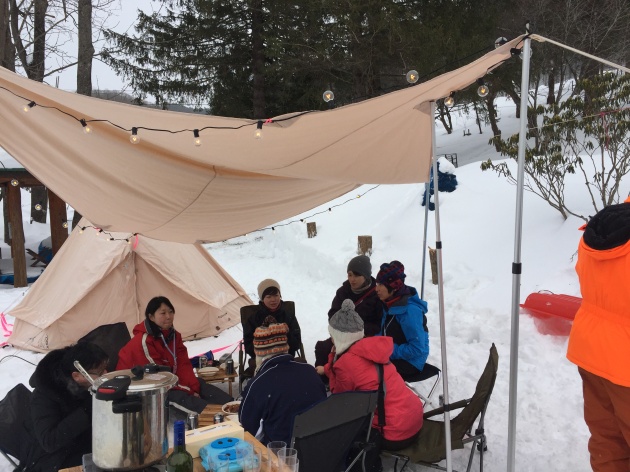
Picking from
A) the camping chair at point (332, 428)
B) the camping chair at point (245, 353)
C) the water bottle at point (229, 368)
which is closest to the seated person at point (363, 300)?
the camping chair at point (245, 353)

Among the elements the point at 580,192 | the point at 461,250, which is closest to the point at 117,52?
the point at 461,250

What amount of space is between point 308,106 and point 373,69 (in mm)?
2931

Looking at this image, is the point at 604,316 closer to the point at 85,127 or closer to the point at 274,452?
the point at 274,452

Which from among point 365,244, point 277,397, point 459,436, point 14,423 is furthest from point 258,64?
point 459,436

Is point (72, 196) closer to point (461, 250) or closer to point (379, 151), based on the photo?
point (379, 151)

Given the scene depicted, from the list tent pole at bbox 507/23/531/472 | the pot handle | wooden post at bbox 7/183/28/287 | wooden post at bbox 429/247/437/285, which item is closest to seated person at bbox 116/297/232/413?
the pot handle

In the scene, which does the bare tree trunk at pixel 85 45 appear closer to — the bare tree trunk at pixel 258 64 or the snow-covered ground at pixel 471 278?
the snow-covered ground at pixel 471 278

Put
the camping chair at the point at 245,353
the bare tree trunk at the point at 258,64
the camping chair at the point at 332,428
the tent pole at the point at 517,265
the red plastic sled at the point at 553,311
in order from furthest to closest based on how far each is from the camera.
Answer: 1. the bare tree trunk at the point at 258,64
2. the red plastic sled at the point at 553,311
3. the camping chair at the point at 245,353
4. the camping chair at the point at 332,428
5. the tent pole at the point at 517,265

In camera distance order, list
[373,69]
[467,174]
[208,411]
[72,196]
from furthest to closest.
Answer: [373,69] → [467,174] → [208,411] → [72,196]

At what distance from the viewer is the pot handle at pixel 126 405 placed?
1.83 m

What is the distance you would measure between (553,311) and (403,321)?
7.44 ft

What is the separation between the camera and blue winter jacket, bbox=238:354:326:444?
9.59 feet

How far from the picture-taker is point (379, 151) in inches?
154

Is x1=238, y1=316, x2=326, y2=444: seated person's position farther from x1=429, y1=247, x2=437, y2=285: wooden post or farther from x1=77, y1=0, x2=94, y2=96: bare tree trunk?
x1=77, y1=0, x2=94, y2=96: bare tree trunk
